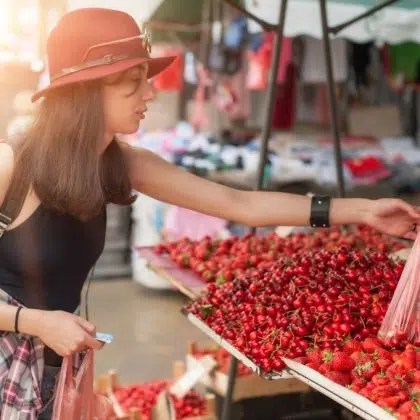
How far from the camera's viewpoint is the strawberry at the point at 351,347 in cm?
219

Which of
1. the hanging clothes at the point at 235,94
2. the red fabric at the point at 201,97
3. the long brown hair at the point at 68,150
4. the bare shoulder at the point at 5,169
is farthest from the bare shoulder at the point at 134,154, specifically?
the hanging clothes at the point at 235,94

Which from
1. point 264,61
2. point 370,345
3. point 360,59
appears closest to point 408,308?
point 370,345

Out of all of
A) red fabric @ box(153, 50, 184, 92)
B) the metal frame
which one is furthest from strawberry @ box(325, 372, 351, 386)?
red fabric @ box(153, 50, 184, 92)

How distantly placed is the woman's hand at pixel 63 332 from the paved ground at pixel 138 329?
3.06 meters

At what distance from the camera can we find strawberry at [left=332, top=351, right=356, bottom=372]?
2.08 metres

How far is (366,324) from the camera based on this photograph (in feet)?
7.71

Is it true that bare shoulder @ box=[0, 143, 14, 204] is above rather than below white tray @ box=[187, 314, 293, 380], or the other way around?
above

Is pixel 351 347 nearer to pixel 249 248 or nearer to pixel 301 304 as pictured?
pixel 301 304

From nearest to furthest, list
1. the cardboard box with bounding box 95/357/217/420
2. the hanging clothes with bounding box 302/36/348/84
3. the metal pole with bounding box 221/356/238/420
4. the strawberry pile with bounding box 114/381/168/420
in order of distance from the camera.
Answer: the cardboard box with bounding box 95/357/217/420 < the metal pole with bounding box 221/356/238/420 < the strawberry pile with bounding box 114/381/168/420 < the hanging clothes with bounding box 302/36/348/84

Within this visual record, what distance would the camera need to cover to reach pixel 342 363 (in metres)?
2.08

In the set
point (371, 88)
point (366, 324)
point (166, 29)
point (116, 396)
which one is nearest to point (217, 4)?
point (166, 29)

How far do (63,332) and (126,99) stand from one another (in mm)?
649

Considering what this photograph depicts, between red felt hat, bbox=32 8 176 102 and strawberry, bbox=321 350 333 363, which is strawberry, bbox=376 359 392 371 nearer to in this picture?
strawberry, bbox=321 350 333 363

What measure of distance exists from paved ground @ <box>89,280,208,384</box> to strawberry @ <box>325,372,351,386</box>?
3.07 m
